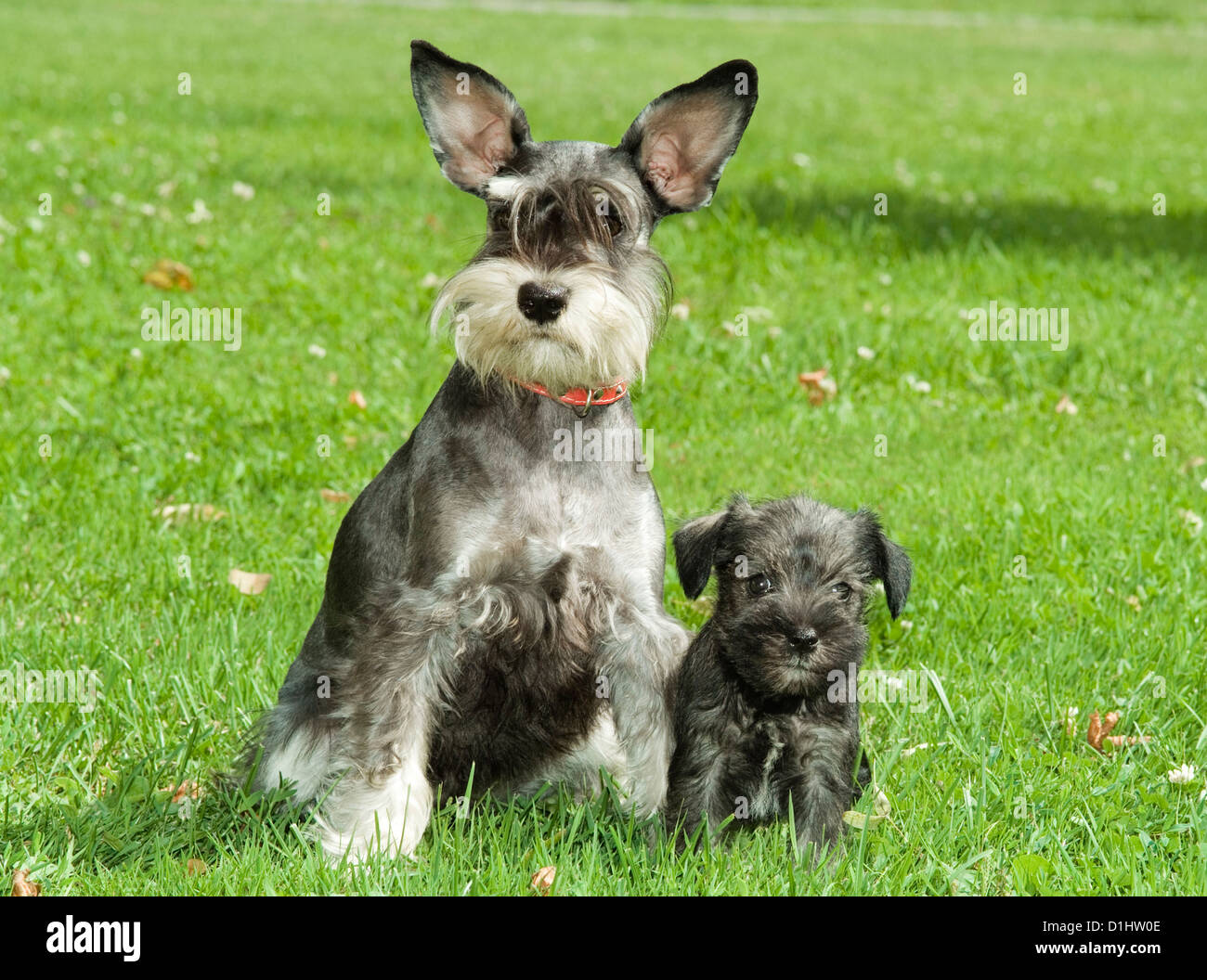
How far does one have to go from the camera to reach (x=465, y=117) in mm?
4414

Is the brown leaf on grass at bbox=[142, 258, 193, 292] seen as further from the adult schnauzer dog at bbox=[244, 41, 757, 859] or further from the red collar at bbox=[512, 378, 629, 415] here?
the red collar at bbox=[512, 378, 629, 415]

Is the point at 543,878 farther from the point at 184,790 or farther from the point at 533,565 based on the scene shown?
the point at 184,790

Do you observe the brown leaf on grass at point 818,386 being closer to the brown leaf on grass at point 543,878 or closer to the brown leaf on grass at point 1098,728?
the brown leaf on grass at point 1098,728

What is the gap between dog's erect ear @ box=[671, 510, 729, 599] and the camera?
454cm

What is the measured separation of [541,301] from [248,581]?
2.71m

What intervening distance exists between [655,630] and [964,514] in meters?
2.82

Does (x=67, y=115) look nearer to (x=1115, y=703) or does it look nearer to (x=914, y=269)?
(x=914, y=269)

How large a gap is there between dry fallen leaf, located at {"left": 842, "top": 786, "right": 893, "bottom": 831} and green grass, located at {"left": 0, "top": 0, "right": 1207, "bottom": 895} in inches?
2.0

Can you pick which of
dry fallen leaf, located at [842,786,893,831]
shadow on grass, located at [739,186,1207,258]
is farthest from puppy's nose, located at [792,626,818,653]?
shadow on grass, located at [739,186,1207,258]

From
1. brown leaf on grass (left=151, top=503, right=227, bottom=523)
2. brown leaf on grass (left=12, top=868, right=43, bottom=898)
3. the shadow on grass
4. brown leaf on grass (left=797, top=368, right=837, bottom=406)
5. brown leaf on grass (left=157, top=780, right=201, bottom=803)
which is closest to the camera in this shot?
brown leaf on grass (left=12, top=868, right=43, bottom=898)

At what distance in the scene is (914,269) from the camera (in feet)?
33.8

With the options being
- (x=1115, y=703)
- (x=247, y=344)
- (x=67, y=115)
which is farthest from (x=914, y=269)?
(x=67, y=115)

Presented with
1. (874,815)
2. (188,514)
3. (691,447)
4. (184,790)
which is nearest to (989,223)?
(691,447)

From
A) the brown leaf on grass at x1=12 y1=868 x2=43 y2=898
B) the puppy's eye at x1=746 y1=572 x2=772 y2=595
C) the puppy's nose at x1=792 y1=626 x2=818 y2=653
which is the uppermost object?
the puppy's eye at x1=746 y1=572 x2=772 y2=595
